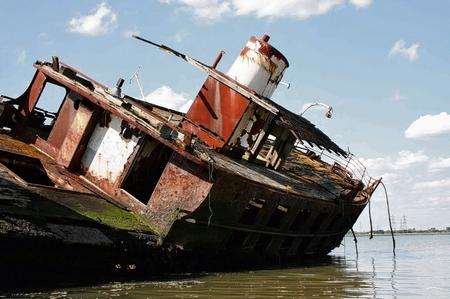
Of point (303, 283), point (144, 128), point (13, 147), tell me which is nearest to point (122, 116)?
point (144, 128)

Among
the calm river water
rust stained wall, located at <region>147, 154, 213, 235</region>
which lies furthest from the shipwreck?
the calm river water

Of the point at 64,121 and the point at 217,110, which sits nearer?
the point at 64,121

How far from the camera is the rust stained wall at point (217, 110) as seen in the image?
47.9ft

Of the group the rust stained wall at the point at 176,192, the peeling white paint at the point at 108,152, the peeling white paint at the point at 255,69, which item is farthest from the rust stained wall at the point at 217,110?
the rust stained wall at the point at 176,192

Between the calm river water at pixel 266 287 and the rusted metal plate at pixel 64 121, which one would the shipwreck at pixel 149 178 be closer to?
the rusted metal plate at pixel 64 121

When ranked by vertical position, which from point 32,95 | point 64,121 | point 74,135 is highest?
point 32,95

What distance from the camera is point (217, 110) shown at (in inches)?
588

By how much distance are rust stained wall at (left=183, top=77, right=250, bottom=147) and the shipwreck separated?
1.3 inches

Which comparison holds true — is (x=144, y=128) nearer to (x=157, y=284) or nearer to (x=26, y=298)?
(x=157, y=284)

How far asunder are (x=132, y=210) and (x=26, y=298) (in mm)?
4370

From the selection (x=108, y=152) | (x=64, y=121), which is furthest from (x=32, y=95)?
(x=108, y=152)

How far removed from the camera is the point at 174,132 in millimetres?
10461

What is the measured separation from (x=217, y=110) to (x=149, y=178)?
393cm

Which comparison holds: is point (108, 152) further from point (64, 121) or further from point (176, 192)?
point (176, 192)
